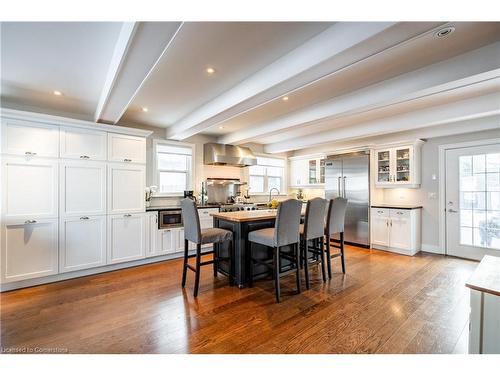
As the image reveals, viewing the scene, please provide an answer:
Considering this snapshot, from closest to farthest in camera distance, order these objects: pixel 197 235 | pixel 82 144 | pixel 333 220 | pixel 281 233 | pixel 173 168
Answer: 1. pixel 281 233
2. pixel 197 235
3. pixel 333 220
4. pixel 82 144
5. pixel 173 168

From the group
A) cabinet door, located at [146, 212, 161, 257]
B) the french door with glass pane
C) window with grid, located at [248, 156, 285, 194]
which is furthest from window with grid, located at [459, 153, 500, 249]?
cabinet door, located at [146, 212, 161, 257]

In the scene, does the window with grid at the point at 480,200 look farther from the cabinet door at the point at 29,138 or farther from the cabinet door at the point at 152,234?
the cabinet door at the point at 29,138

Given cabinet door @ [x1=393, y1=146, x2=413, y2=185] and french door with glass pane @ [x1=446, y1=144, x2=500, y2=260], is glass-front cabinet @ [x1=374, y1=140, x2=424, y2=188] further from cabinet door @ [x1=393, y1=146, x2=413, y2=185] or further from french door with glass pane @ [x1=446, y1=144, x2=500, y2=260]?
french door with glass pane @ [x1=446, y1=144, x2=500, y2=260]

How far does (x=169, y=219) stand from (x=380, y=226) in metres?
4.24

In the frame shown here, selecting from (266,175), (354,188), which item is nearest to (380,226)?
(354,188)

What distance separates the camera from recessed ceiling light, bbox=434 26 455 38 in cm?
165

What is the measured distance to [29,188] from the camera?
9.71ft

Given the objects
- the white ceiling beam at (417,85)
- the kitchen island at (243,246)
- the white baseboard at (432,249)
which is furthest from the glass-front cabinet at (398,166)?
the kitchen island at (243,246)

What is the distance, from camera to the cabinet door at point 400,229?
4359 mm

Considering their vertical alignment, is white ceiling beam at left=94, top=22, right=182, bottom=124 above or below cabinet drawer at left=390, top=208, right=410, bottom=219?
above

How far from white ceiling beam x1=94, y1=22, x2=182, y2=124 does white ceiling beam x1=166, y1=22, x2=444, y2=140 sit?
100cm

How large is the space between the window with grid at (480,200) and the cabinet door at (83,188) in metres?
6.19

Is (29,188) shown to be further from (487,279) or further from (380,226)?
(380,226)

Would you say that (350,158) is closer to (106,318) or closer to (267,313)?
(267,313)
